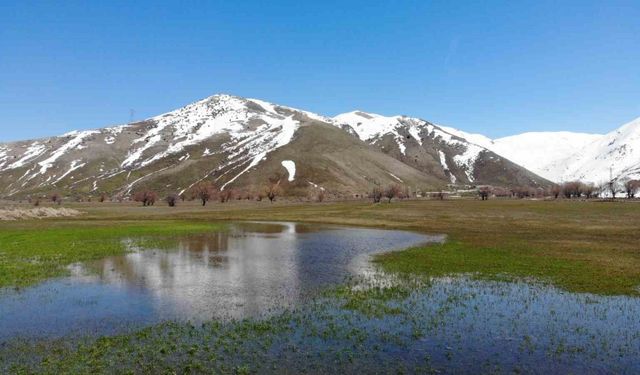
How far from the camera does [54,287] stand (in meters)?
36.9

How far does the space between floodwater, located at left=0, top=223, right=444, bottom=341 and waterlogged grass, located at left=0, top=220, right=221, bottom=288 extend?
2724 mm

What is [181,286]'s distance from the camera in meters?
37.7

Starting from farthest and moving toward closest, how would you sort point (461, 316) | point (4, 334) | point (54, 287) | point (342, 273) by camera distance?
point (342, 273) → point (54, 287) → point (461, 316) → point (4, 334)

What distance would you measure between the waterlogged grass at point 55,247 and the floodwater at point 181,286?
2724 millimetres

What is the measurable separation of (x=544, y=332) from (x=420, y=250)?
31844 mm

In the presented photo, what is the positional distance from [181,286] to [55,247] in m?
31.3

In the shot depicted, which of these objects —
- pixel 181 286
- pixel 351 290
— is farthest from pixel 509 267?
pixel 181 286

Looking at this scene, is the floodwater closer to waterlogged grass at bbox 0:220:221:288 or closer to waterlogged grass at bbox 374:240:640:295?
waterlogged grass at bbox 0:220:221:288

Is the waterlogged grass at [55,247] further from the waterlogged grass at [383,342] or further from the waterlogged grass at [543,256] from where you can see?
the waterlogged grass at [543,256]

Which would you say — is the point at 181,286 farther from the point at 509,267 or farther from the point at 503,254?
the point at 503,254

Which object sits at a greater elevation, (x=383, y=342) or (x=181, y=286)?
(x=181, y=286)

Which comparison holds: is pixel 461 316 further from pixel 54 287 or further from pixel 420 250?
pixel 54 287

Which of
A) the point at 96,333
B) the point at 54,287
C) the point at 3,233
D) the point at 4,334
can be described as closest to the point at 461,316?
the point at 96,333

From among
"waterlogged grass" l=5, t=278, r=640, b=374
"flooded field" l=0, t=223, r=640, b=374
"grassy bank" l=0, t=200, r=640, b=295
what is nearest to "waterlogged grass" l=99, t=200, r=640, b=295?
"grassy bank" l=0, t=200, r=640, b=295
